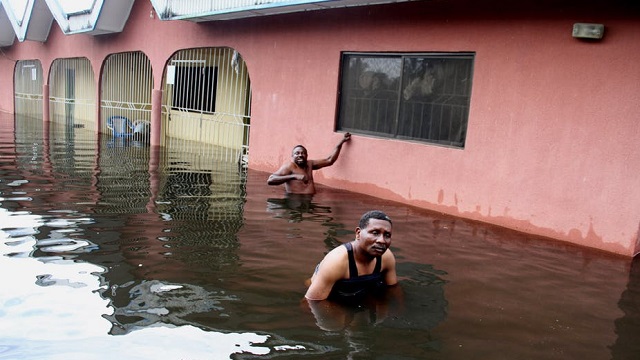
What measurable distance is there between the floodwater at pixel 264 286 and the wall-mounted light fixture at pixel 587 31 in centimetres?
256

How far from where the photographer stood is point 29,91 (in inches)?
1135

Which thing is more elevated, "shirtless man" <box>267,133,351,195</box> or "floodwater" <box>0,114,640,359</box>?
"shirtless man" <box>267,133,351,195</box>

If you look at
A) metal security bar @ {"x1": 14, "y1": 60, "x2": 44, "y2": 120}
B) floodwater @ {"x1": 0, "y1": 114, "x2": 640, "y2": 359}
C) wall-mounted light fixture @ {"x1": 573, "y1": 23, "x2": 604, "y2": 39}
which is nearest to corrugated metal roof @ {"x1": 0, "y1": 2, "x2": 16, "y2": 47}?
metal security bar @ {"x1": 14, "y1": 60, "x2": 44, "y2": 120}

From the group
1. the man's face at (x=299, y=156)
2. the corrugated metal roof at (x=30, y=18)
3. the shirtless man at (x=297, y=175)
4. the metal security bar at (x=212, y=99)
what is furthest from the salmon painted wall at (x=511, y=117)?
the corrugated metal roof at (x=30, y=18)

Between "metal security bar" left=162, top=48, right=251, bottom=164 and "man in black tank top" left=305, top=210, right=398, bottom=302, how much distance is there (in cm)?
1060

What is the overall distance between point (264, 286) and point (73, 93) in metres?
23.8

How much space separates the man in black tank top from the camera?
4.30 m

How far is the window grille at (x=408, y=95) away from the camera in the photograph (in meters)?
8.36

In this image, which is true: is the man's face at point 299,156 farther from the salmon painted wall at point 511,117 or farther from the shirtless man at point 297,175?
the salmon painted wall at point 511,117

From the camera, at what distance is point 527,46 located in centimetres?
745

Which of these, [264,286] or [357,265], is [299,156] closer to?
[264,286]

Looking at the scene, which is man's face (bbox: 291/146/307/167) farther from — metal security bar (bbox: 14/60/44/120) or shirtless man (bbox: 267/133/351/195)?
metal security bar (bbox: 14/60/44/120)

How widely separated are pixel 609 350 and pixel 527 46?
468cm

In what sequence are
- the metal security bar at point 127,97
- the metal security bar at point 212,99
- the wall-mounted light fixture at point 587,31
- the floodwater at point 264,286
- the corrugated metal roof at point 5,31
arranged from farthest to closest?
1. the corrugated metal roof at point 5,31
2. the metal security bar at point 127,97
3. the metal security bar at point 212,99
4. the wall-mounted light fixture at point 587,31
5. the floodwater at point 264,286
